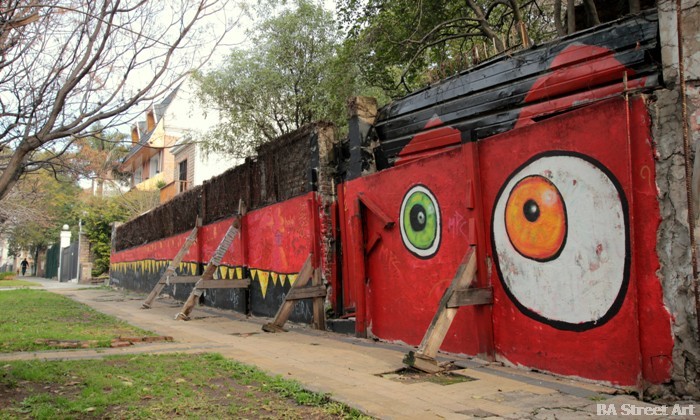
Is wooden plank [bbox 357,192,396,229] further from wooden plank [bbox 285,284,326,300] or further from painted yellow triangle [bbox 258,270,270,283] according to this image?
painted yellow triangle [bbox 258,270,270,283]

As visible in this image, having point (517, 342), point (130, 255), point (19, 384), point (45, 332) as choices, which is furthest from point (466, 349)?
point (130, 255)

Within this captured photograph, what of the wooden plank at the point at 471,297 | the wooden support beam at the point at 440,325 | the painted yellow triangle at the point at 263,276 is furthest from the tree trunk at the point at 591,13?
the painted yellow triangle at the point at 263,276

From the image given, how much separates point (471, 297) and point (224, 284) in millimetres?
6776

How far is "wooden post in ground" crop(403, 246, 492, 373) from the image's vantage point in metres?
5.41

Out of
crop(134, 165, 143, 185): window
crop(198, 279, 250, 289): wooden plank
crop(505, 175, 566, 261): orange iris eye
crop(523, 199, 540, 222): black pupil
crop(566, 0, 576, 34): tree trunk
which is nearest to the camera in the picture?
crop(505, 175, 566, 261): orange iris eye

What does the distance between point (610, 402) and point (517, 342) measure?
4.67ft

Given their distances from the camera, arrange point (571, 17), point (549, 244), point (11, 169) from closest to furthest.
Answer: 1. point (11, 169)
2. point (549, 244)
3. point (571, 17)

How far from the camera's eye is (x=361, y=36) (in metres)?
11.9

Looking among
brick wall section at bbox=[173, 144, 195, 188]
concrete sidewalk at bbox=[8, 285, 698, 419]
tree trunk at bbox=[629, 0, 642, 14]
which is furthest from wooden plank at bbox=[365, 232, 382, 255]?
brick wall section at bbox=[173, 144, 195, 188]

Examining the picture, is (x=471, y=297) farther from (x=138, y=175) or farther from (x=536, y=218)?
(x=138, y=175)

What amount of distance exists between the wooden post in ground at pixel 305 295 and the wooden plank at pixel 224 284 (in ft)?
7.24

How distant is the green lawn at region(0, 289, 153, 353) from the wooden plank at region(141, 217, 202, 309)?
4.99ft

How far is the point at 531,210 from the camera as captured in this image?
214 inches

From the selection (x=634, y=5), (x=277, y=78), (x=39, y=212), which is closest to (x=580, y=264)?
(x=634, y=5)
